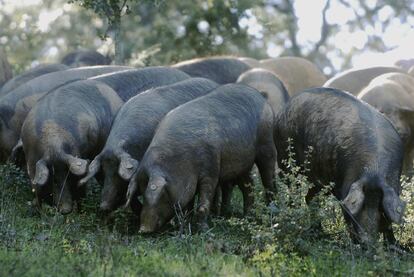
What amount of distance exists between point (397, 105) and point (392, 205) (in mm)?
5619

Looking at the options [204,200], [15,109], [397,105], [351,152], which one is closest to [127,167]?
[204,200]

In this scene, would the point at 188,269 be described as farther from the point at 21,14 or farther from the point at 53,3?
the point at 53,3

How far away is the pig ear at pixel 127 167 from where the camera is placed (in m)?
10.7

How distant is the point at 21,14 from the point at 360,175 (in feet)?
103

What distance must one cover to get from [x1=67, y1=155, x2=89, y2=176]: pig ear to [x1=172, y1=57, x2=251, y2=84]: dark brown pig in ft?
18.4

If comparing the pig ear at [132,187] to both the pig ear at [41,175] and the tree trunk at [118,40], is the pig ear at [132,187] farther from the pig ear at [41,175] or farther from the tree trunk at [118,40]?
the tree trunk at [118,40]

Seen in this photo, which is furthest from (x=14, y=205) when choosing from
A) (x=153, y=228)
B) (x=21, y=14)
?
(x=21, y=14)

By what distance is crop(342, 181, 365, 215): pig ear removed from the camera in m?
9.62

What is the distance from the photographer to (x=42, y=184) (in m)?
11.4

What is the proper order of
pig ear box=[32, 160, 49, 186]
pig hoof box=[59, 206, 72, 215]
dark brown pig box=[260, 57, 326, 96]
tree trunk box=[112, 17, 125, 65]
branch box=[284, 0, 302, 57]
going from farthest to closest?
branch box=[284, 0, 302, 57]
dark brown pig box=[260, 57, 326, 96]
tree trunk box=[112, 17, 125, 65]
pig hoof box=[59, 206, 72, 215]
pig ear box=[32, 160, 49, 186]

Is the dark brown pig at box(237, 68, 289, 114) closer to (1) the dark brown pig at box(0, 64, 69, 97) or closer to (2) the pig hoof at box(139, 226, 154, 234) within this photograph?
(1) the dark brown pig at box(0, 64, 69, 97)

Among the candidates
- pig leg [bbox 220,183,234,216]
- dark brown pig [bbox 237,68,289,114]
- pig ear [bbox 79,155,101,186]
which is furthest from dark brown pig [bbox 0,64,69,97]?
pig ear [bbox 79,155,101,186]

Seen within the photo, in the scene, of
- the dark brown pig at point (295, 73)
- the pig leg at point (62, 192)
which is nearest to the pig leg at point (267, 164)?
the pig leg at point (62, 192)

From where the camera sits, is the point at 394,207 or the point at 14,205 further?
the point at 14,205
